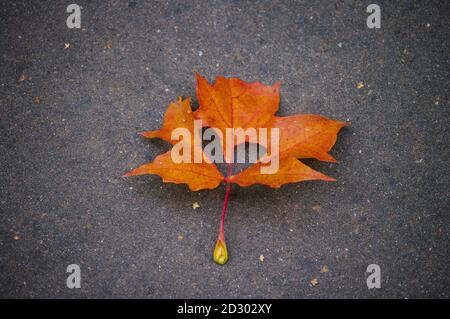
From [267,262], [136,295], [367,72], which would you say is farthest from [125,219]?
[367,72]

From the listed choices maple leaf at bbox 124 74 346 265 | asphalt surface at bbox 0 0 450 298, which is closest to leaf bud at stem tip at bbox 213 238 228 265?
asphalt surface at bbox 0 0 450 298

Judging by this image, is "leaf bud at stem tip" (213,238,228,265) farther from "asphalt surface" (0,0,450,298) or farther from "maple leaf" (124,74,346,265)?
"maple leaf" (124,74,346,265)

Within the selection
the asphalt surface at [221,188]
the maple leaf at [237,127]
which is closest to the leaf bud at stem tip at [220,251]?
the asphalt surface at [221,188]

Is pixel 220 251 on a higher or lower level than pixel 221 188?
lower

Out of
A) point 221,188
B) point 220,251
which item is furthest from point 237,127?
point 220,251

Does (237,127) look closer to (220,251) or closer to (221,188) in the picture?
(221,188)

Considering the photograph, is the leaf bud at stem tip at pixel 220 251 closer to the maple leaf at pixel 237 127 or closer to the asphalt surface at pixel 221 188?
the asphalt surface at pixel 221 188
